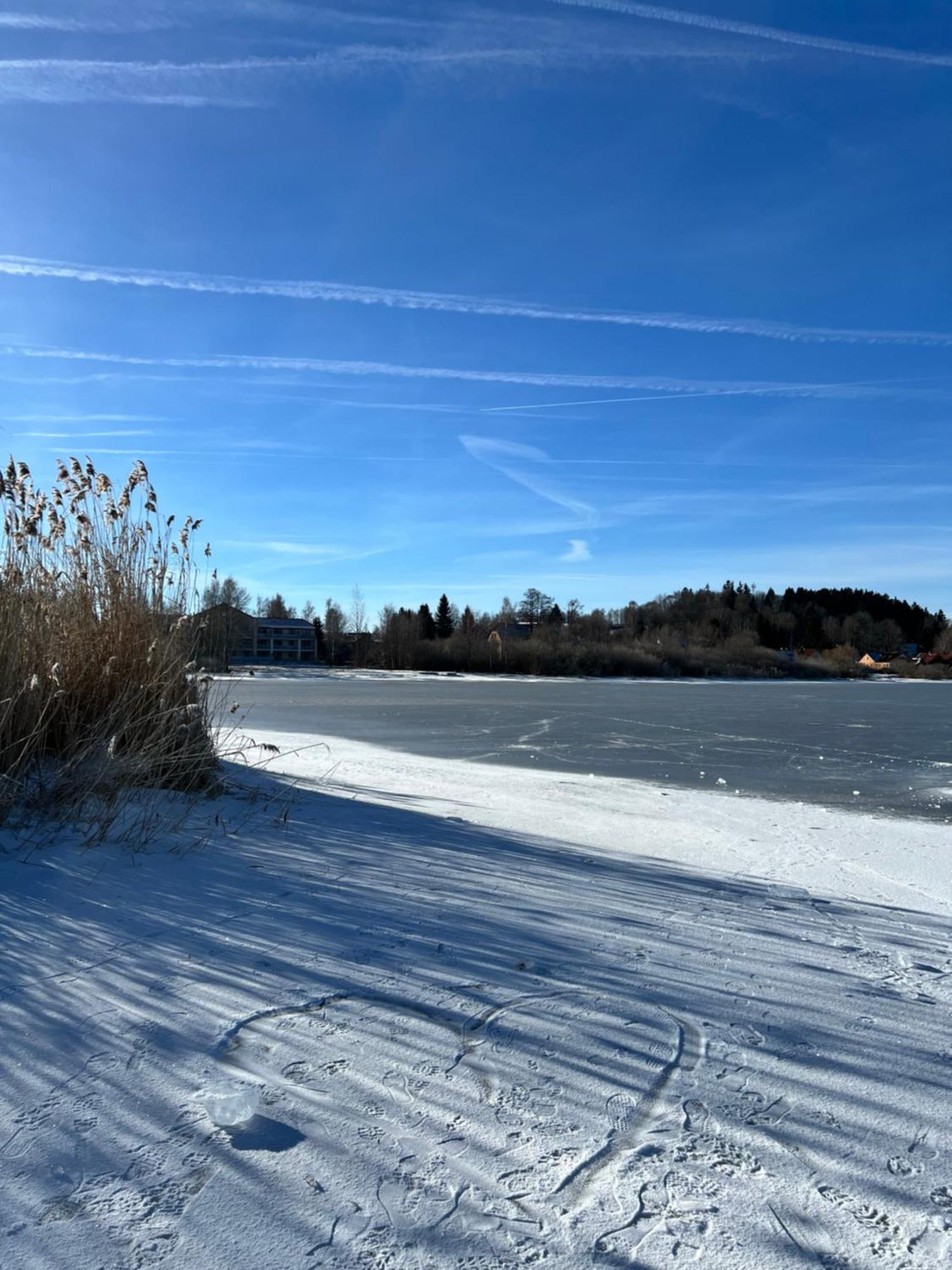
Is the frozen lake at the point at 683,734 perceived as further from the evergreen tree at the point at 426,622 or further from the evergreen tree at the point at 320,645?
the evergreen tree at the point at 426,622

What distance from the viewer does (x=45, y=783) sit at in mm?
3775

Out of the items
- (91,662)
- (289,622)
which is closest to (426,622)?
(289,622)

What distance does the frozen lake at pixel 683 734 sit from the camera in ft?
28.0

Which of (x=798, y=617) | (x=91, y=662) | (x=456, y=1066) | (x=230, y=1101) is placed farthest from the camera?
(x=798, y=617)

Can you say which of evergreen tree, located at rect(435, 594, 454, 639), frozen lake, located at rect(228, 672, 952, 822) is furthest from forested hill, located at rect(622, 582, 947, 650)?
frozen lake, located at rect(228, 672, 952, 822)

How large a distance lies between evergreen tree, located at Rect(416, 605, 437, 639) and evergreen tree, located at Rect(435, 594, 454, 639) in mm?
1219

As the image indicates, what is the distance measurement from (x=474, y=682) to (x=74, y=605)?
1546 inches

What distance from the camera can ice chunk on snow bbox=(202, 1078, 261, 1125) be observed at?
1.65 meters

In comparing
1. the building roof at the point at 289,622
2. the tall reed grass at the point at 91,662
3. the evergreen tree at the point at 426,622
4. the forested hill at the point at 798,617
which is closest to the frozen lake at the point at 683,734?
the tall reed grass at the point at 91,662

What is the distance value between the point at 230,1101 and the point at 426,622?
268 ft

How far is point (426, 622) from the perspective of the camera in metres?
83.1

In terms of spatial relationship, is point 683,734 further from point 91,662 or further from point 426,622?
point 426,622

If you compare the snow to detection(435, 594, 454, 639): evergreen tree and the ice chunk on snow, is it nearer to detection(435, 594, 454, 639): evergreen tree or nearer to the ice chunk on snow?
the ice chunk on snow

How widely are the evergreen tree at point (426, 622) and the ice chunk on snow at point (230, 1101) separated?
3012 inches
